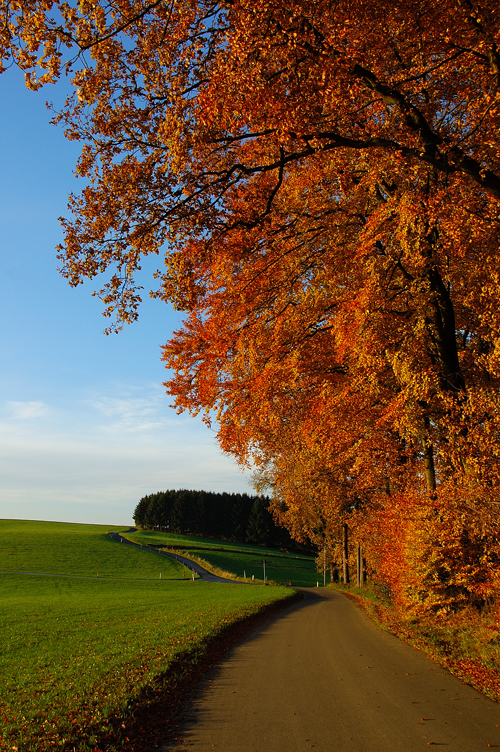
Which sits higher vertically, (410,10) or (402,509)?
(410,10)

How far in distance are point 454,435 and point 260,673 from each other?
255 inches

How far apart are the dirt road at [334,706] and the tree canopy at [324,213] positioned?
3091 millimetres

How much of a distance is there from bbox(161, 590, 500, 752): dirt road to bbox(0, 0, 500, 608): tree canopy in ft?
10.1

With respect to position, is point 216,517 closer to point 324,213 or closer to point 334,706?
point 324,213

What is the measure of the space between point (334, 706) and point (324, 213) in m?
10.8

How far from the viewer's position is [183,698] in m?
7.67

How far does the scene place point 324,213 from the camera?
41.8ft

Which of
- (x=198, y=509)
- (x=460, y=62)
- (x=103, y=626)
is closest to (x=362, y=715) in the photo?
(x=460, y=62)

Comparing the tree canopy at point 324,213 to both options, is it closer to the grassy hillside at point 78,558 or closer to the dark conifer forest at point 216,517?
the grassy hillside at point 78,558

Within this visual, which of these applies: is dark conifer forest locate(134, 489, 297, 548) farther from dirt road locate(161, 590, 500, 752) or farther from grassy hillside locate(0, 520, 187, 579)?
dirt road locate(161, 590, 500, 752)

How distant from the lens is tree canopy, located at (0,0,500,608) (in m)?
7.20

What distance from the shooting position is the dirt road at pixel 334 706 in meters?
5.72

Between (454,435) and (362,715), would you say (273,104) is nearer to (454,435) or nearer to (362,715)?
(454,435)

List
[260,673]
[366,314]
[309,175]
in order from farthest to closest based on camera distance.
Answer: [309,175]
[366,314]
[260,673]
